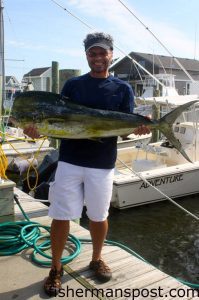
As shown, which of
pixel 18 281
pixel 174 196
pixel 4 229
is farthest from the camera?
pixel 174 196

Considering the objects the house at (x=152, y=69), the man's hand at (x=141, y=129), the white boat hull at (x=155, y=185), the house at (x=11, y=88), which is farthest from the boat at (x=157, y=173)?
the house at (x=152, y=69)

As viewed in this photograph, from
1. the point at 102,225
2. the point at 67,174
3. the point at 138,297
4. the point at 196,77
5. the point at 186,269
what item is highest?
the point at 196,77

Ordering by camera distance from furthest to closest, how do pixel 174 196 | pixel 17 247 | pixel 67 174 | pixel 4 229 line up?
1. pixel 174 196
2. pixel 4 229
3. pixel 17 247
4. pixel 67 174

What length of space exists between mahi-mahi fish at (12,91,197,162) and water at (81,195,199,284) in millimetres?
3378

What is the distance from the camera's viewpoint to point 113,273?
3.19m

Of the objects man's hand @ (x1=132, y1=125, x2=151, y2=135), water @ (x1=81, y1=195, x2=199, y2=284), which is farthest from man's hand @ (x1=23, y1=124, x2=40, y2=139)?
water @ (x1=81, y1=195, x2=199, y2=284)

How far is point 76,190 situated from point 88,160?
0.24m

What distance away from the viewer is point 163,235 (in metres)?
6.99

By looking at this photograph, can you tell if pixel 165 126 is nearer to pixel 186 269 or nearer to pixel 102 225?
pixel 102 225

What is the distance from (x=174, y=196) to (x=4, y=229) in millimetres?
5923

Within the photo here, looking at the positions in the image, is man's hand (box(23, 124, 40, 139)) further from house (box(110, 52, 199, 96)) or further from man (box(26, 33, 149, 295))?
house (box(110, 52, 199, 96))

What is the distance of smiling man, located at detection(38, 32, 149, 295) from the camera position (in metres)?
2.77

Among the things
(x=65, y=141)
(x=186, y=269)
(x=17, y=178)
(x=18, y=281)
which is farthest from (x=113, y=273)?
(x=17, y=178)

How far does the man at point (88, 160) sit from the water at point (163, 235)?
3.10m
